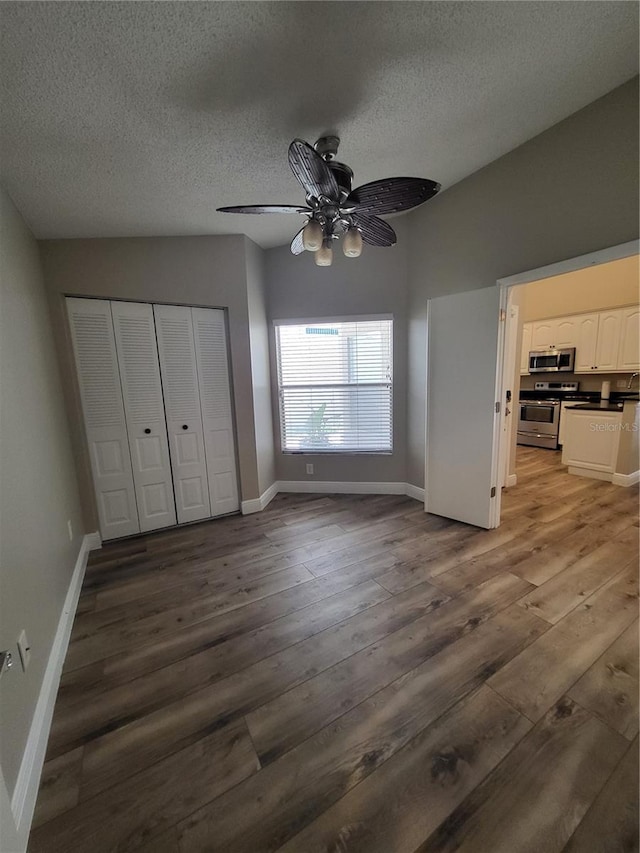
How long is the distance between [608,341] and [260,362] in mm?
4907

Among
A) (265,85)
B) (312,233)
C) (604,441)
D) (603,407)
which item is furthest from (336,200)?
(604,441)

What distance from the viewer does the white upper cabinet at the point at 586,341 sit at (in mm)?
4758

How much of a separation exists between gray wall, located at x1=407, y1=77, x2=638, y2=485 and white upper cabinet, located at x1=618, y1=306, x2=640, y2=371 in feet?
10.9

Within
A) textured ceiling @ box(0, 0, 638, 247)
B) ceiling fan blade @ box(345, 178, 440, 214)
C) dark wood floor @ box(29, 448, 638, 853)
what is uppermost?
textured ceiling @ box(0, 0, 638, 247)

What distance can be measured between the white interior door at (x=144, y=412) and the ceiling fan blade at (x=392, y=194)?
6.88 ft

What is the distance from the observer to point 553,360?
5219 millimetres

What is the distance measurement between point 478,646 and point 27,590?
2.18m

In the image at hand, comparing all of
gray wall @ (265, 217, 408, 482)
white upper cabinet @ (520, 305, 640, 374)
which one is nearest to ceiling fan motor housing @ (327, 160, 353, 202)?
gray wall @ (265, 217, 408, 482)

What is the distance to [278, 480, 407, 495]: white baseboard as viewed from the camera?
12.2ft

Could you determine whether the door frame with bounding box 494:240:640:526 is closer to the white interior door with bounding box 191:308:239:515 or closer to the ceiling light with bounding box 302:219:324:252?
the ceiling light with bounding box 302:219:324:252

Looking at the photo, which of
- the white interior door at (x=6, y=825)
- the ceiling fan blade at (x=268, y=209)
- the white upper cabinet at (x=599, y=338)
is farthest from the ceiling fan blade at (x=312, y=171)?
the white upper cabinet at (x=599, y=338)

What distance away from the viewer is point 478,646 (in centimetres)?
169

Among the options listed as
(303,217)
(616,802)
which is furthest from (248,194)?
(616,802)

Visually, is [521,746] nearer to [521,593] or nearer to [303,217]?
[521,593]
